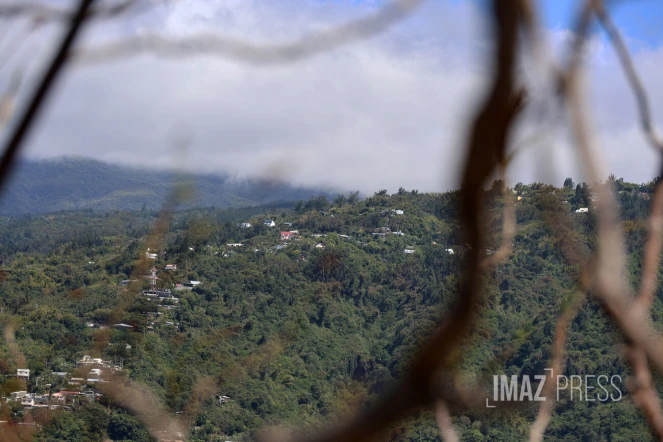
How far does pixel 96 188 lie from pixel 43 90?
2307 mm

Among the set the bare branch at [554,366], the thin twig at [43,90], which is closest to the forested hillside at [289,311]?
the bare branch at [554,366]

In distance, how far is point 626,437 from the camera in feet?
27.6

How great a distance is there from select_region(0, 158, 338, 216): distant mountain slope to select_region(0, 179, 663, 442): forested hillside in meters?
0.06

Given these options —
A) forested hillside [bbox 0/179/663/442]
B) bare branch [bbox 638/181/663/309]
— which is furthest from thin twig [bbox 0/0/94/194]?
bare branch [bbox 638/181/663/309]

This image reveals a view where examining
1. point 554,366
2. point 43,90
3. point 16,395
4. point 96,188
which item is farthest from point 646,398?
point 96,188

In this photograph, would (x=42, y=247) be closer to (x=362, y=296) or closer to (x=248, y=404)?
(x=248, y=404)

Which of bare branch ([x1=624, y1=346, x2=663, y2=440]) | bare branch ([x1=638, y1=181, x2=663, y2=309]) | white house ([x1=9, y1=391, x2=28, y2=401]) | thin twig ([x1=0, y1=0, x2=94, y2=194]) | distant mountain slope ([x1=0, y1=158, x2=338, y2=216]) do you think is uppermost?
distant mountain slope ([x1=0, y1=158, x2=338, y2=216])

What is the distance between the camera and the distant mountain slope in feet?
4.52

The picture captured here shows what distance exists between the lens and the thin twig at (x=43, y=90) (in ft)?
1.77

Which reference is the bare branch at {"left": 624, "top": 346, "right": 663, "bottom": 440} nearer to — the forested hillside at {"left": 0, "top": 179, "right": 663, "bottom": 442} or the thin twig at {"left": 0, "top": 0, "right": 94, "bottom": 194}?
the forested hillside at {"left": 0, "top": 179, "right": 663, "bottom": 442}

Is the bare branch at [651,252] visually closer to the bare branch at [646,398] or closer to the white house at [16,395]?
the bare branch at [646,398]

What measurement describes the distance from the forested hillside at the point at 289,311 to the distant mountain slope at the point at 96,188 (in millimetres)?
56

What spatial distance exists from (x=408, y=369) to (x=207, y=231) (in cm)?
84

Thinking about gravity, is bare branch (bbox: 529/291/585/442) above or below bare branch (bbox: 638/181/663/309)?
below
